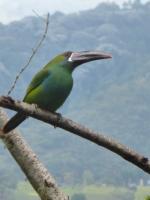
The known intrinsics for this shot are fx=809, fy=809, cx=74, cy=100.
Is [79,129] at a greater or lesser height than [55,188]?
greater

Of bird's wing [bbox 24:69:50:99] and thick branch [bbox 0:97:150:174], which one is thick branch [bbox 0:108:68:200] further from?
thick branch [bbox 0:97:150:174]

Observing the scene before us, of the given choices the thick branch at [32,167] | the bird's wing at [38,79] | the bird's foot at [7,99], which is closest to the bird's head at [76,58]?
the bird's wing at [38,79]

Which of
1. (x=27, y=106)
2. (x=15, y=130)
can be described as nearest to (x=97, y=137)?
(x=27, y=106)

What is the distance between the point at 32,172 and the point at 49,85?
114cm

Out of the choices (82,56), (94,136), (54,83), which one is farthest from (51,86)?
(94,136)

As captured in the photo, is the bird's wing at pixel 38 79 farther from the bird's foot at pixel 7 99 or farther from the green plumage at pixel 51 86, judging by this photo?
the bird's foot at pixel 7 99

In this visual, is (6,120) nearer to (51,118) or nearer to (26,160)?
(26,160)

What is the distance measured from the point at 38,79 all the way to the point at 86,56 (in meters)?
1.16

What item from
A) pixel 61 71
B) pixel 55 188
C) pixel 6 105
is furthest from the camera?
pixel 61 71

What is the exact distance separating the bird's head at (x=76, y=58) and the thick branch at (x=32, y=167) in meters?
0.68

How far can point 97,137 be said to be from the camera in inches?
169

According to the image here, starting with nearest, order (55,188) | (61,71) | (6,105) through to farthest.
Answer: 1. (6,105)
2. (55,188)
3. (61,71)

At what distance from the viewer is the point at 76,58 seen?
5980 millimetres

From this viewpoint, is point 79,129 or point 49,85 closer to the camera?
point 79,129
